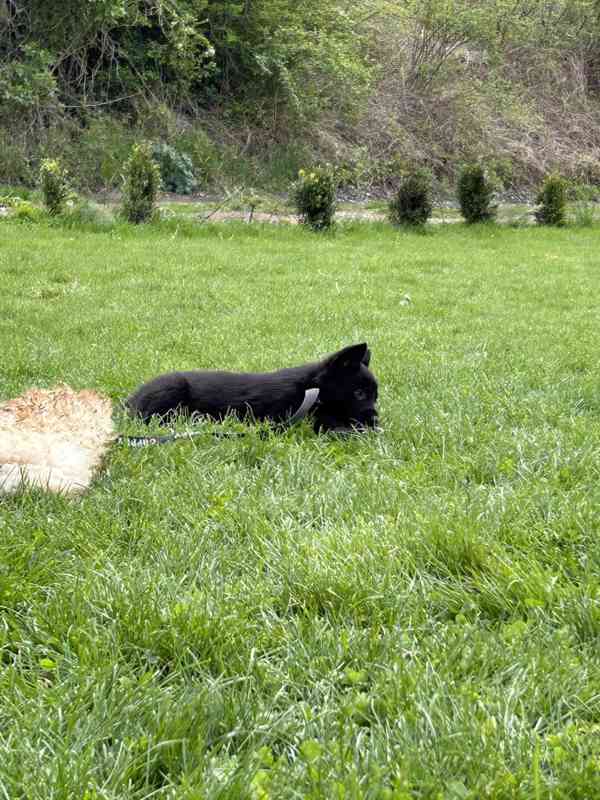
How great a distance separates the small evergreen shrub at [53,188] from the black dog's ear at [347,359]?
991 centimetres

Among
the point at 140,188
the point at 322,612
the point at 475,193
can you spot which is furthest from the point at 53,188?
the point at 322,612

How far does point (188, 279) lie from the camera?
9414mm

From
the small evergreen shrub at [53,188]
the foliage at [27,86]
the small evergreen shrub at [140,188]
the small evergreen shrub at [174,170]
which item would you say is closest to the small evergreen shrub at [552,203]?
the small evergreen shrub at [174,170]

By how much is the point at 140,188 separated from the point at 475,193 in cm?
690

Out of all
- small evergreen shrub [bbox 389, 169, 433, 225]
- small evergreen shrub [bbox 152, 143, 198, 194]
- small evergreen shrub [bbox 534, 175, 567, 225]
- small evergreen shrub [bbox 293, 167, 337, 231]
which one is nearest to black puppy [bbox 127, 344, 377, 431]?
small evergreen shrub [bbox 293, 167, 337, 231]

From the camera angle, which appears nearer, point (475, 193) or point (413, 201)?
point (413, 201)

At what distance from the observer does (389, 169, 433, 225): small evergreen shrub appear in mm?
14906

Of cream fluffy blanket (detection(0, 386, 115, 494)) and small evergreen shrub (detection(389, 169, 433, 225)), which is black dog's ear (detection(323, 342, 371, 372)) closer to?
cream fluffy blanket (detection(0, 386, 115, 494))

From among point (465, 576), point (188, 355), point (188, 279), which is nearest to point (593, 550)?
point (465, 576)

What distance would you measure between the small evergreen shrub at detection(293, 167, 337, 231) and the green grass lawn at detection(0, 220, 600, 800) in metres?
9.57

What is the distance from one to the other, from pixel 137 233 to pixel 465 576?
10996 mm

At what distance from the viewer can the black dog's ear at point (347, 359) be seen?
13.7ft

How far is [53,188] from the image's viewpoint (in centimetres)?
1286

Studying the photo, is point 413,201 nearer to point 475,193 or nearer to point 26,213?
point 475,193
